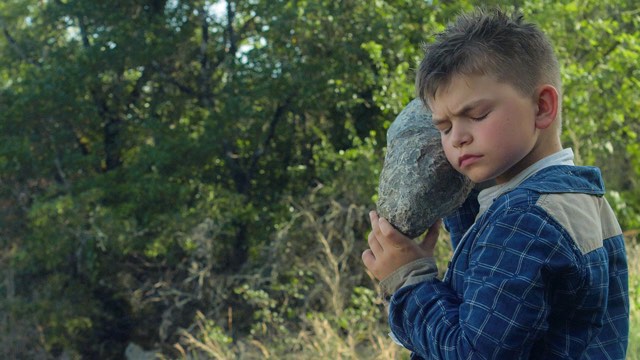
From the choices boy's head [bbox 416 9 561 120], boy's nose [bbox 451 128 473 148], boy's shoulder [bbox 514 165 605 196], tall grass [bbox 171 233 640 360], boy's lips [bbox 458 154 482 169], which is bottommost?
tall grass [bbox 171 233 640 360]

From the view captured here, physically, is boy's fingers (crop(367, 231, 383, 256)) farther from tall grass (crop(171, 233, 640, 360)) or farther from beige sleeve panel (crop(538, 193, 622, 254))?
tall grass (crop(171, 233, 640, 360))

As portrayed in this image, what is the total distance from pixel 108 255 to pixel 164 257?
3.24ft

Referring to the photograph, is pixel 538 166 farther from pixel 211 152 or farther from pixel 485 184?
pixel 211 152

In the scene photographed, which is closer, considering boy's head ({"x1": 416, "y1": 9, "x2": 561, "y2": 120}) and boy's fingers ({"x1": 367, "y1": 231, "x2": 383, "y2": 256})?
boy's head ({"x1": 416, "y1": 9, "x2": 561, "y2": 120})

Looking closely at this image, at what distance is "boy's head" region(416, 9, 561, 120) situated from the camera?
146cm

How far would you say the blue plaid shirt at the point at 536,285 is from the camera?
1327 millimetres

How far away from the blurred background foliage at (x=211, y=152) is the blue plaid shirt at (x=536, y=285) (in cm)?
593

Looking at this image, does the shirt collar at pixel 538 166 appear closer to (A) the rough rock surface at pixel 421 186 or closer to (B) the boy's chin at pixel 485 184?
(B) the boy's chin at pixel 485 184

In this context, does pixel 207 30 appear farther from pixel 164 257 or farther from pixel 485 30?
pixel 485 30

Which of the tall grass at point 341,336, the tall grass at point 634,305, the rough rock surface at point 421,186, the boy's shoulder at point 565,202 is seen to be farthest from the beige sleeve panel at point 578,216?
the tall grass at point 341,336

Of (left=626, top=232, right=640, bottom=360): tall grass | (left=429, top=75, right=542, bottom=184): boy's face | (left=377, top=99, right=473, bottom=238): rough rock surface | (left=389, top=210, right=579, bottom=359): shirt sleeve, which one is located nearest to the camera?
(left=389, top=210, right=579, bottom=359): shirt sleeve

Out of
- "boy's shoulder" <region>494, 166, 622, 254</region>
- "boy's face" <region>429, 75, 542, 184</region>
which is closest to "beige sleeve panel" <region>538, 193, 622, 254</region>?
"boy's shoulder" <region>494, 166, 622, 254</region>

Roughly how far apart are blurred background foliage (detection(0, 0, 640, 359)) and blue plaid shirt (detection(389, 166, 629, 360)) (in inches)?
233

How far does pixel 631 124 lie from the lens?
9.36 meters
